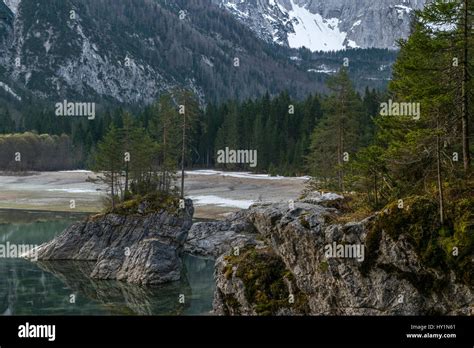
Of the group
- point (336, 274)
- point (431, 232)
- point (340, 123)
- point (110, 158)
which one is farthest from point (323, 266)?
point (110, 158)

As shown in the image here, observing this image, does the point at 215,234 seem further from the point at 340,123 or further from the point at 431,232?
the point at 431,232

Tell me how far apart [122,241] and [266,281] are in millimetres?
21856

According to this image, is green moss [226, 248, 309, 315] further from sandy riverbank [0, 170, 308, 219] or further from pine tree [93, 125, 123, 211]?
sandy riverbank [0, 170, 308, 219]

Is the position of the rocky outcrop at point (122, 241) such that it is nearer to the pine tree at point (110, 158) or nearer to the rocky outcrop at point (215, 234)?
the rocky outcrop at point (215, 234)

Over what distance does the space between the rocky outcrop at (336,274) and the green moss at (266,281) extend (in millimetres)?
35

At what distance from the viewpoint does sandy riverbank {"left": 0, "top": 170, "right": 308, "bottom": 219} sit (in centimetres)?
6341

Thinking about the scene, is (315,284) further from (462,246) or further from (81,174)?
(81,174)

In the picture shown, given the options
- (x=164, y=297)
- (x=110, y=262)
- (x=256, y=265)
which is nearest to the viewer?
(x=256, y=265)

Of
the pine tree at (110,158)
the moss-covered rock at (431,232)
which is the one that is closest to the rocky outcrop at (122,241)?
the pine tree at (110,158)
